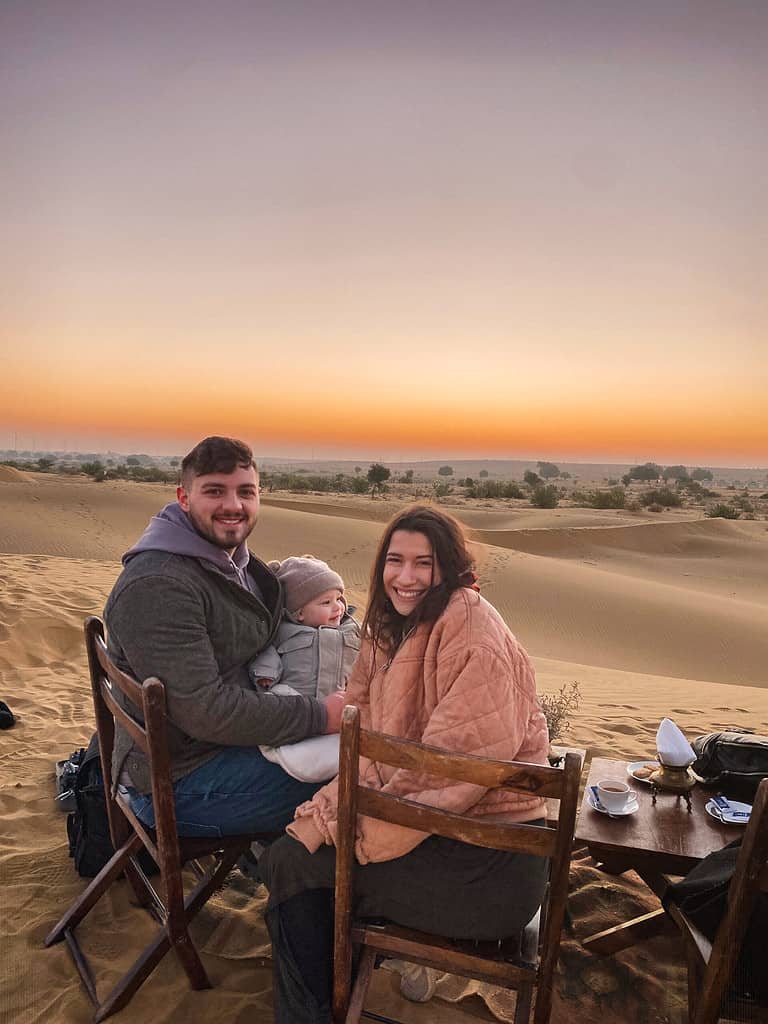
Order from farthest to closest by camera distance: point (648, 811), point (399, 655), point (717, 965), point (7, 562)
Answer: point (7, 562)
point (648, 811)
point (399, 655)
point (717, 965)

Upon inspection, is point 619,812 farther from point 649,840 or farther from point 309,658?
point 309,658

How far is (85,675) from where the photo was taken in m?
7.34

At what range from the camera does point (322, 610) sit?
3.39 metres

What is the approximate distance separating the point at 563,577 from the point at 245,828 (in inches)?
583

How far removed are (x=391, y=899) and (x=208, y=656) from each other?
1.11 metres

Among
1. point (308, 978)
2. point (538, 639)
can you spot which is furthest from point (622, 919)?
point (538, 639)

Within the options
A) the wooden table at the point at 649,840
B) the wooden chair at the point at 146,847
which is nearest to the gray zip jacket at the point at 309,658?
the wooden chair at the point at 146,847

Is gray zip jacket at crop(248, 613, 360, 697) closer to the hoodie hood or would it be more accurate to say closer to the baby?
the baby

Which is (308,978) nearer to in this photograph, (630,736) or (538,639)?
(630,736)

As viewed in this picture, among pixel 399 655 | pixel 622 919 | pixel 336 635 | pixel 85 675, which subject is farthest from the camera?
pixel 85 675

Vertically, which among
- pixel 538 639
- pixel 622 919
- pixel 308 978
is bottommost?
pixel 538 639

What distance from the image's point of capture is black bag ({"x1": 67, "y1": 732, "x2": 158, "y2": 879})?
3607 millimetres

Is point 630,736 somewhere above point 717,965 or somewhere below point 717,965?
below

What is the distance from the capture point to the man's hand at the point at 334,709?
296 centimetres
